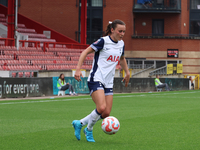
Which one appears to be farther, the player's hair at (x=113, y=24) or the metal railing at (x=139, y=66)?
the metal railing at (x=139, y=66)

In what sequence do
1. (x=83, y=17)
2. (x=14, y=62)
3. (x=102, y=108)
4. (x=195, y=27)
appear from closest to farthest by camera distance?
1. (x=102, y=108)
2. (x=14, y=62)
3. (x=83, y=17)
4. (x=195, y=27)

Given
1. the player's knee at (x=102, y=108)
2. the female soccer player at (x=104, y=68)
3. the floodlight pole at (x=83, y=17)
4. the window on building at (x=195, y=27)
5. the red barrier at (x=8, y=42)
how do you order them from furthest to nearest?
the window on building at (x=195, y=27) < the floodlight pole at (x=83, y=17) < the red barrier at (x=8, y=42) < the female soccer player at (x=104, y=68) < the player's knee at (x=102, y=108)

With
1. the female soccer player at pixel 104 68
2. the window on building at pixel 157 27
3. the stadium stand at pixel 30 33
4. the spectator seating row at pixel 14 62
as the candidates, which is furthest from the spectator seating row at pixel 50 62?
the female soccer player at pixel 104 68

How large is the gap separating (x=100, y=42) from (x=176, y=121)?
4.48m

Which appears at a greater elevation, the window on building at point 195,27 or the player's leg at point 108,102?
the window on building at point 195,27

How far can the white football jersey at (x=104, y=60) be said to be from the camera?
6.46m

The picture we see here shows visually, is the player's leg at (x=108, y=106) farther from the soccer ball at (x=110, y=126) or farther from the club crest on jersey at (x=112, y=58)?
the club crest on jersey at (x=112, y=58)

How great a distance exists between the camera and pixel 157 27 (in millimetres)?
47906

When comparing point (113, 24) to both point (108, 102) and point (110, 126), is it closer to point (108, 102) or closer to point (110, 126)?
point (108, 102)

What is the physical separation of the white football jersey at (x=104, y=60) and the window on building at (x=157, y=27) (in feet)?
138

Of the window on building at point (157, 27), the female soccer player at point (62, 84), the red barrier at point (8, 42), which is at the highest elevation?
the window on building at point (157, 27)

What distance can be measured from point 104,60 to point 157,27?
4246cm

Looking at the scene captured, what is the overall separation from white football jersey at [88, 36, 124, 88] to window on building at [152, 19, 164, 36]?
42.2 m

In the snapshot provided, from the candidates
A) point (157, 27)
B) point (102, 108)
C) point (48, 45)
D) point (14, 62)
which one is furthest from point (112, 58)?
point (157, 27)
